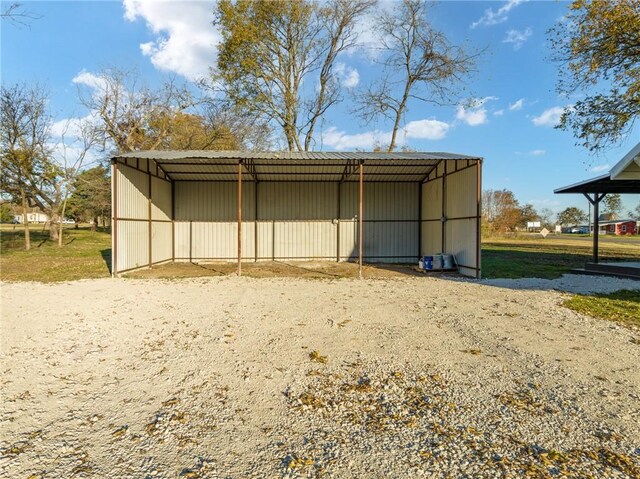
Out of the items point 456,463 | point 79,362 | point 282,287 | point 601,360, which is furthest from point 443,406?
point 282,287

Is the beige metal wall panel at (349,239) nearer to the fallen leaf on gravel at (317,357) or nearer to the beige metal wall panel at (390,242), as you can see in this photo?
the beige metal wall panel at (390,242)

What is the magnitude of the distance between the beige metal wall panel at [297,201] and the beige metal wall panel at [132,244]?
4354mm

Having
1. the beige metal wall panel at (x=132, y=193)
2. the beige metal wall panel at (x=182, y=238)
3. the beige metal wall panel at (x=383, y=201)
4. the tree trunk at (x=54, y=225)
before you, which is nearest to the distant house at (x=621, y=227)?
the beige metal wall panel at (x=383, y=201)

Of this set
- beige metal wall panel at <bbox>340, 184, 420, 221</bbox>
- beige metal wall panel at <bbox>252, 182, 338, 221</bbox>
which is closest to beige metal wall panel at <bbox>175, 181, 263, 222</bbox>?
beige metal wall panel at <bbox>252, 182, 338, 221</bbox>

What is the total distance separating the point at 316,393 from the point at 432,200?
11517 mm

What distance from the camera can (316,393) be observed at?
3070 millimetres

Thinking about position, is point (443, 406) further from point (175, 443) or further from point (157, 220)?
point (157, 220)

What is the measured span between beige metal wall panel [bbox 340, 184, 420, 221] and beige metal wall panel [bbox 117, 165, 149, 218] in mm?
7265

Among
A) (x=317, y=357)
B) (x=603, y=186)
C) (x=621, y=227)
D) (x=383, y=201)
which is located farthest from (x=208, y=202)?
(x=621, y=227)

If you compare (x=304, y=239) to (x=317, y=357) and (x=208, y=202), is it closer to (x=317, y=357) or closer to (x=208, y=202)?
(x=208, y=202)

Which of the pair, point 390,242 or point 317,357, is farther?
point 390,242

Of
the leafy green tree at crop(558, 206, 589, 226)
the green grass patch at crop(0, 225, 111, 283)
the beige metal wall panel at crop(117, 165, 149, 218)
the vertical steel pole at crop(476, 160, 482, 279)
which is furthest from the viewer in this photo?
the leafy green tree at crop(558, 206, 589, 226)

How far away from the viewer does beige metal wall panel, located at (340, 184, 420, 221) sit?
46.9 ft

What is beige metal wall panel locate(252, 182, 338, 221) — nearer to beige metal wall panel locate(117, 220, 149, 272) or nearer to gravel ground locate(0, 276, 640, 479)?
beige metal wall panel locate(117, 220, 149, 272)
